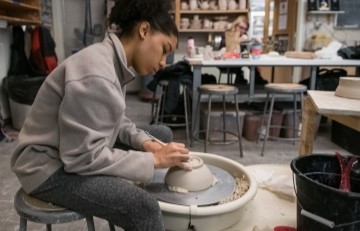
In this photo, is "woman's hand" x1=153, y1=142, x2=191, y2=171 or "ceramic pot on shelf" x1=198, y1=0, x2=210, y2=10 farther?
"ceramic pot on shelf" x1=198, y1=0, x2=210, y2=10

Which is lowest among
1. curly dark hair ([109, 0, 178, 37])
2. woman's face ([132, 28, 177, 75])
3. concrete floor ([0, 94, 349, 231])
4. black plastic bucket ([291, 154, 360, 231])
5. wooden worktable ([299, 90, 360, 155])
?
concrete floor ([0, 94, 349, 231])

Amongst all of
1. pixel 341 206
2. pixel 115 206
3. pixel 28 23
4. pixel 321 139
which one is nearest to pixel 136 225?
pixel 115 206

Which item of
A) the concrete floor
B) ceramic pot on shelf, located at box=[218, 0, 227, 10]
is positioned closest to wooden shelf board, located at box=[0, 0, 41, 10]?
the concrete floor

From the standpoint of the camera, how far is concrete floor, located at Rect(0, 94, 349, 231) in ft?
5.20

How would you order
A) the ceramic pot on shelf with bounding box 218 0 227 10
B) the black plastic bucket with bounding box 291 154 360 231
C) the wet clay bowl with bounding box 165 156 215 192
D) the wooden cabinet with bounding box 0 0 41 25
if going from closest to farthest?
the black plastic bucket with bounding box 291 154 360 231, the wet clay bowl with bounding box 165 156 215 192, the wooden cabinet with bounding box 0 0 41 25, the ceramic pot on shelf with bounding box 218 0 227 10

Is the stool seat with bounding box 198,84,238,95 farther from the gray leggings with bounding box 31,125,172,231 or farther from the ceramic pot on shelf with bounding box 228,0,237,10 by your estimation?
the ceramic pot on shelf with bounding box 228,0,237,10

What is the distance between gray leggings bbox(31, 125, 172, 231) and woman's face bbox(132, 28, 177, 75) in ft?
1.28

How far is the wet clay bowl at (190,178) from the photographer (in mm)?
1073

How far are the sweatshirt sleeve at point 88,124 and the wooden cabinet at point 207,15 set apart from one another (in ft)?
13.7

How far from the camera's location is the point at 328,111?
3.56ft

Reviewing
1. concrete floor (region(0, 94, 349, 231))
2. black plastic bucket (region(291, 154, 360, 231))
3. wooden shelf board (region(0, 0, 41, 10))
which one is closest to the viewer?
black plastic bucket (region(291, 154, 360, 231))

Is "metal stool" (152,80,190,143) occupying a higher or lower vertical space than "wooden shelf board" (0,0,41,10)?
lower

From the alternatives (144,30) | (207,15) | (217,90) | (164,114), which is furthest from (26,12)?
(144,30)

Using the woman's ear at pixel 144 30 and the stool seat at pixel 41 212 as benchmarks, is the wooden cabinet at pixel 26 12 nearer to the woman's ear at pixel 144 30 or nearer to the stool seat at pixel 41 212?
the woman's ear at pixel 144 30
